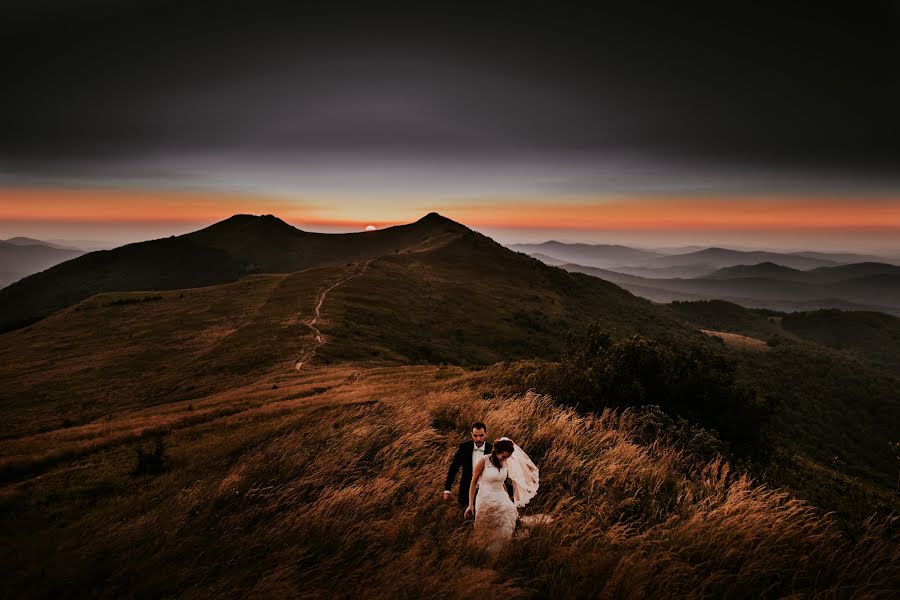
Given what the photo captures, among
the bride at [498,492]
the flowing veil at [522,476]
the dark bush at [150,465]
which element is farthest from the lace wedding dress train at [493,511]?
the dark bush at [150,465]

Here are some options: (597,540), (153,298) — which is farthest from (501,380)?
(153,298)

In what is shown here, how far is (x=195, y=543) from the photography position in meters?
5.61

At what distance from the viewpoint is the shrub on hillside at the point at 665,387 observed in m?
13.1

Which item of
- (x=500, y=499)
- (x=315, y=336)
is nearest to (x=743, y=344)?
(x=315, y=336)

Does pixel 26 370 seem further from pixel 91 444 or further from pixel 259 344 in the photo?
pixel 91 444

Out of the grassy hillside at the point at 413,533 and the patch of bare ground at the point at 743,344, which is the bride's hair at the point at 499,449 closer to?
the grassy hillside at the point at 413,533

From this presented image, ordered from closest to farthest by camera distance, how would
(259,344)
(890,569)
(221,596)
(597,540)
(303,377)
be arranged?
1. (221,596)
2. (890,569)
3. (597,540)
4. (303,377)
5. (259,344)

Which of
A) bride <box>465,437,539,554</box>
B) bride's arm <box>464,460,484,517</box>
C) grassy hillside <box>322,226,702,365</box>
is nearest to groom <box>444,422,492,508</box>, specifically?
bride's arm <box>464,460,484,517</box>

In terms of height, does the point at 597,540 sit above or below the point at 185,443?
above

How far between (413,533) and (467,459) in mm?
1546

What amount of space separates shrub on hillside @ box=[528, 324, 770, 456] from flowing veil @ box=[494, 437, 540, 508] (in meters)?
6.36

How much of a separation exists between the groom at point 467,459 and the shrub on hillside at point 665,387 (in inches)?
262

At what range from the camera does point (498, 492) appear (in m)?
5.95

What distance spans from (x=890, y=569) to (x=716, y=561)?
81.4 inches
